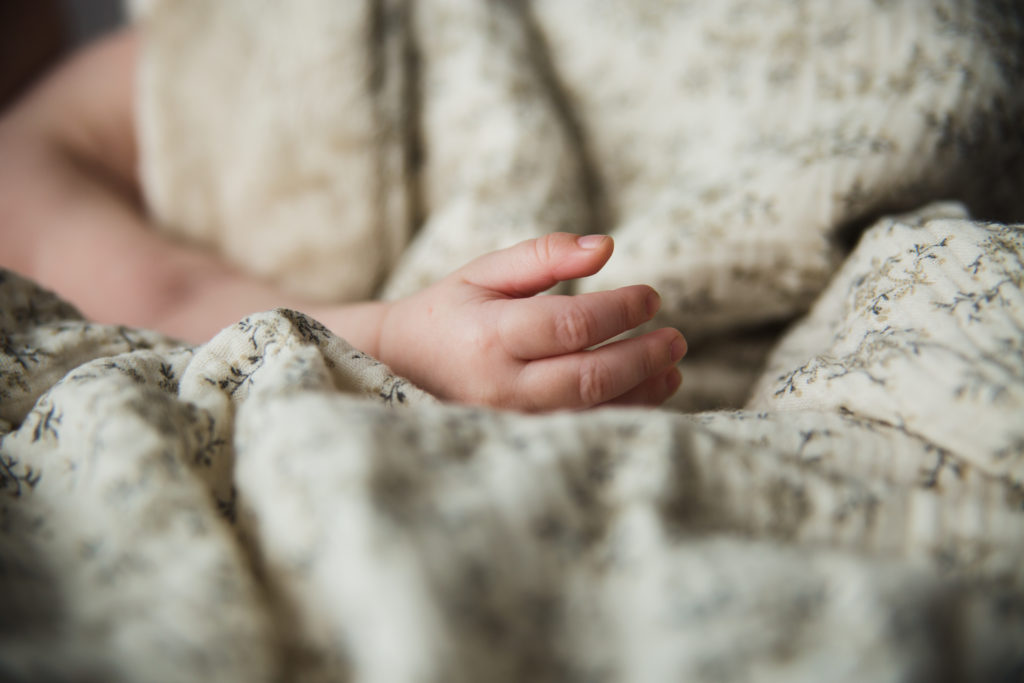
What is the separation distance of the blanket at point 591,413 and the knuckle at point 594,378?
0.07 m

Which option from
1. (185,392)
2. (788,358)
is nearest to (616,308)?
(788,358)

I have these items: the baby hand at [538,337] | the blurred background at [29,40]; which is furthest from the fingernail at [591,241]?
the blurred background at [29,40]

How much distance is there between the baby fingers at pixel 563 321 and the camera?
42cm

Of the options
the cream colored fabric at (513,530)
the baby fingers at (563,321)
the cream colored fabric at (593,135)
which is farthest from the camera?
the cream colored fabric at (593,135)

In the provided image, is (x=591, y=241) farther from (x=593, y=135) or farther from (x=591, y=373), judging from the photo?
(x=593, y=135)

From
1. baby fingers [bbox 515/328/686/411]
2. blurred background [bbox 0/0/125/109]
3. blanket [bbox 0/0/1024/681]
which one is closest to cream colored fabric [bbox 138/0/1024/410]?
blanket [bbox 0/0/1024/681]

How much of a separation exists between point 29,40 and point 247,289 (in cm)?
72

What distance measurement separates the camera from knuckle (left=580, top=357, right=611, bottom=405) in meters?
0.43

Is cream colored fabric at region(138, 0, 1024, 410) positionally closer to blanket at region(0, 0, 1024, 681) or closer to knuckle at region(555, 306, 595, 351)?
blanket at region(0, 0, 1024, 681)

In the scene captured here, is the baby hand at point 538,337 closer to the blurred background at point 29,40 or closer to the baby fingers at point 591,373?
the baby fingers at point 591,373

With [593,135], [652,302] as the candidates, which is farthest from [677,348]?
[593,135]

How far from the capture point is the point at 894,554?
0.31 meters

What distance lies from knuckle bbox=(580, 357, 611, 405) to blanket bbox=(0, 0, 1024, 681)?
69mm

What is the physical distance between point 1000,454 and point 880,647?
16cm
